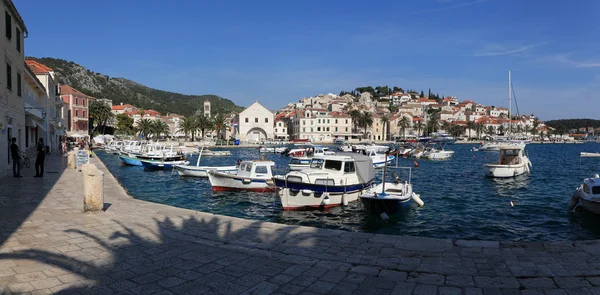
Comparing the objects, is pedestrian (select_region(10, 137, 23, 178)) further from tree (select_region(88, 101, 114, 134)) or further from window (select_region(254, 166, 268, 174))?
tree (select_region(88, 101, 114, 134))

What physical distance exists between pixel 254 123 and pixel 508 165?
9638cm

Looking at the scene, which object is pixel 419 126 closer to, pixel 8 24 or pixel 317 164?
pixel 317 164

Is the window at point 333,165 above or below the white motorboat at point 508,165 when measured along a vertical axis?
above

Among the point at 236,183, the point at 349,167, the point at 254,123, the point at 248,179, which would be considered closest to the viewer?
the point at 349,167

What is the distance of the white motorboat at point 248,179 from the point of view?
2322 centimetres

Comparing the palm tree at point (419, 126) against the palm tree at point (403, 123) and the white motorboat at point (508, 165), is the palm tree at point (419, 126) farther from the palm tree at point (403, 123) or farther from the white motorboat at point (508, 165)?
the white motorboat at point (508, 165)

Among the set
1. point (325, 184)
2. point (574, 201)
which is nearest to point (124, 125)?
point (325, 184)

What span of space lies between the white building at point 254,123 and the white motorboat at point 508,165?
9309 centimetres

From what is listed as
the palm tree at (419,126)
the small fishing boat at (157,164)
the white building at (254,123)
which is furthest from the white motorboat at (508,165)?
the palm tree at (419,126)

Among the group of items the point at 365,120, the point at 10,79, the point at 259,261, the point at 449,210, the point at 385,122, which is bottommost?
the point at 449,210

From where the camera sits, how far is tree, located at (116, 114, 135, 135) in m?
114

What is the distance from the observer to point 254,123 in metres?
123

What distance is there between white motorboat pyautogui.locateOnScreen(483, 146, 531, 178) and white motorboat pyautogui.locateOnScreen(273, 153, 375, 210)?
1804 centimetres

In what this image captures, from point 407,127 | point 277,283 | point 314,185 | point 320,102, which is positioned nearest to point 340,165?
point 314,185
